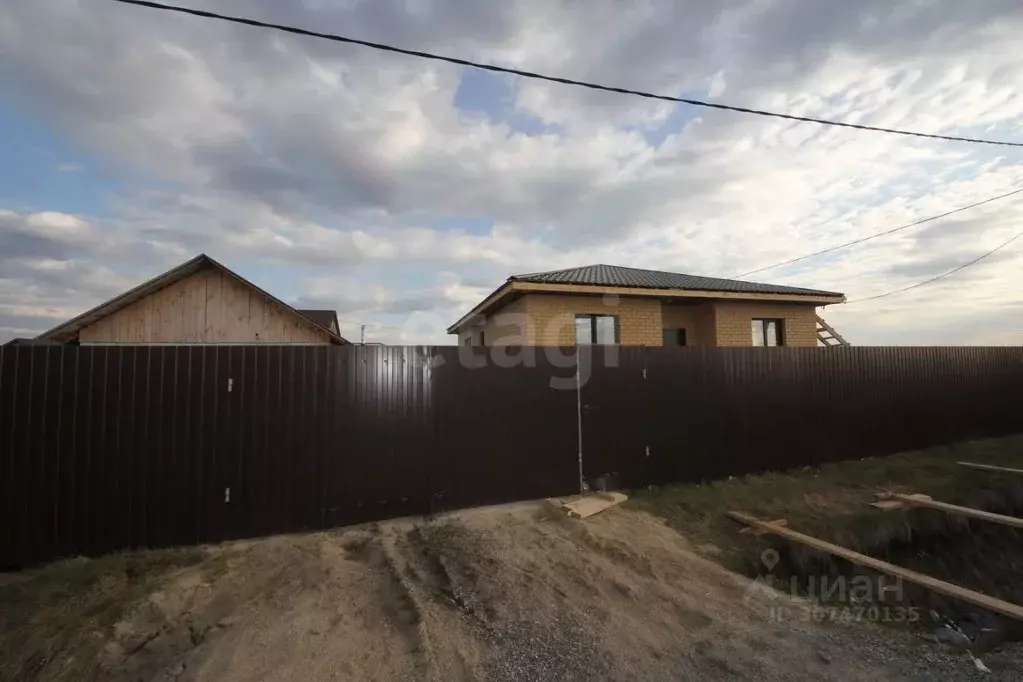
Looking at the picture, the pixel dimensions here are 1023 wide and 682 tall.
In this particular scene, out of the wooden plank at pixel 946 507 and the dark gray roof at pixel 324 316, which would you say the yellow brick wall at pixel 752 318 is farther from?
the dark gray roof at pixel 324 316

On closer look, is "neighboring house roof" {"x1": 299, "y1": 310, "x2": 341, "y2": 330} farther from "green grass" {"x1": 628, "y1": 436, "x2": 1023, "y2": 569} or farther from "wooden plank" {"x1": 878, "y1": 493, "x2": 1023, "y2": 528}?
→ "wooden plank" {"x1": 878, "y1": 493, "x2": 1023, "y2": 528}

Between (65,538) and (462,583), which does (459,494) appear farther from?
(65,538)

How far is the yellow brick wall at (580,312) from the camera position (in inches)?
436

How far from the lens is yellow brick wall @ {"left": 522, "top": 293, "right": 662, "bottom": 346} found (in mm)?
11078

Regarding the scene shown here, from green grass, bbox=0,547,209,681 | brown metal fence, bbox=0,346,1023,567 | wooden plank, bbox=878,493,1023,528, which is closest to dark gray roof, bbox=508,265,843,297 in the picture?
brown metal fence, bbox=0,346,1023,567

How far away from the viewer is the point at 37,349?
4258 mm

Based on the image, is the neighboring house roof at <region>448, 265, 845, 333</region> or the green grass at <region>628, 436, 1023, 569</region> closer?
the green grass at <region>628, 436, 1023, 569</region>

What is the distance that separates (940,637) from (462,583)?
368 centimetres

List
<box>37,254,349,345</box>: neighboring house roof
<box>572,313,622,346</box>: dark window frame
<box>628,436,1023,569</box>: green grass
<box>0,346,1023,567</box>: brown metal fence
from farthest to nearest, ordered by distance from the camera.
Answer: <box>572,313,622,346</box>: dark window frame
<box>37,254,349,345</box>: neighboring house roof
<box>628,436,1023,569</box>: green grass
<box>0,346,1023,567</box>: brown metal fence

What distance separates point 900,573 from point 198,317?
11679mm

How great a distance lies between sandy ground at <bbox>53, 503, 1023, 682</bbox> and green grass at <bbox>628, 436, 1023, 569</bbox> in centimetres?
98

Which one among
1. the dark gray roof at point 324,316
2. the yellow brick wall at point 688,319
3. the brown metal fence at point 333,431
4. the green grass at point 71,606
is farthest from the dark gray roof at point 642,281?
the dark gray roof at point 324,316

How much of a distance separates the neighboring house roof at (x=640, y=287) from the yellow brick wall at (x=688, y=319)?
2.40 feet

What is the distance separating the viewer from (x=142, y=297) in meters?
9.88
